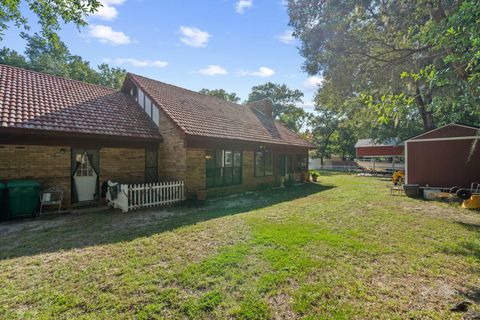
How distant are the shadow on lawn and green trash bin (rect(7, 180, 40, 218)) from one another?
52 centimetres

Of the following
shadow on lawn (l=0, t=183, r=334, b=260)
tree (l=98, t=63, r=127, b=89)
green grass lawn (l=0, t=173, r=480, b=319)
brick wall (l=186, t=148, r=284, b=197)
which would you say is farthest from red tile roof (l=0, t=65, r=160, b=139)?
tree (l=98, t=63, r=127, b=89)

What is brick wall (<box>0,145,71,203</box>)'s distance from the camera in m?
7.73

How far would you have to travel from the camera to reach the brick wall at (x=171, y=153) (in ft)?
34.3

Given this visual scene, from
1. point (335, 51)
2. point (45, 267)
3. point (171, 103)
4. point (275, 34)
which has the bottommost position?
point (45, 267)

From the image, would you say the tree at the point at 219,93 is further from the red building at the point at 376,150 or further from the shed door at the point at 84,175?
the shed door at the point at 84,175

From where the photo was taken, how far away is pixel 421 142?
1291cm

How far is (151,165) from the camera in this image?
1124 cm

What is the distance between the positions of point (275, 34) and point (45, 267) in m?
12.4

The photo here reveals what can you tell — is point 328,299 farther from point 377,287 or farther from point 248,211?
point 248,211

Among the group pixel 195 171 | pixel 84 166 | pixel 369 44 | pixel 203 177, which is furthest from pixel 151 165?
pixel 369 44

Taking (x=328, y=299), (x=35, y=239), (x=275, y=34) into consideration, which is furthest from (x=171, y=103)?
(x=328, y=299)

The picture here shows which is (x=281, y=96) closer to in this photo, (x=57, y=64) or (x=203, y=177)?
(x=57, y=64)

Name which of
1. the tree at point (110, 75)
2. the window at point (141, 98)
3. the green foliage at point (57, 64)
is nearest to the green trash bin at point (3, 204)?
the window at point (141, 98)

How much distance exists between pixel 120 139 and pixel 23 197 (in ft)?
12.0
